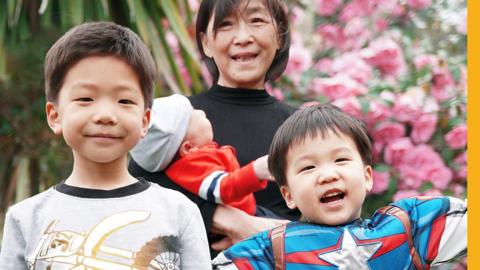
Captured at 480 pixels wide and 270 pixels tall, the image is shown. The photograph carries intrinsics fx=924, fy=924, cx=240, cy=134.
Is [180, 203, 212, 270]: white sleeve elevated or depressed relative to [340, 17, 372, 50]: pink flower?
depressed

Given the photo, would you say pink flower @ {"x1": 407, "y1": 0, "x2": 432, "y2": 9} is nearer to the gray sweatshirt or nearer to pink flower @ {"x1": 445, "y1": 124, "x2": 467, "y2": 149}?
pink flower @ {"x1": 445, "y1": 124, "x2": 467, "y2": 149}

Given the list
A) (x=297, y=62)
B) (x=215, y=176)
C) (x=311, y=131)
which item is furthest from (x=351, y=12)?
(x=311, y=131)

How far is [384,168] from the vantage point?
4121 millimetres

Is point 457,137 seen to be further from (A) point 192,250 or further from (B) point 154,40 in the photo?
(A) point 192,250

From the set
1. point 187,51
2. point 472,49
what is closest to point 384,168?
point 187,51

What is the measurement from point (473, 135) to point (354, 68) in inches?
88.6

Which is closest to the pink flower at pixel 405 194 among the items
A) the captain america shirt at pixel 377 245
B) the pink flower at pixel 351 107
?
the pink flower at pixel 351 107

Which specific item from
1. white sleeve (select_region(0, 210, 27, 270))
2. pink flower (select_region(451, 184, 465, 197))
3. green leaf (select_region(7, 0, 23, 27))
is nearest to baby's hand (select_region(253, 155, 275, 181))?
white sleeve (select_region(0, 210, 27, 270))

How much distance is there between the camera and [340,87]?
4.27 metres

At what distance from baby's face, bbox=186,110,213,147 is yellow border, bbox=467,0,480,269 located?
0.95 metres

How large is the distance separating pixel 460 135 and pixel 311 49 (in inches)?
60.9

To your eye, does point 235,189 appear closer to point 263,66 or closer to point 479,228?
point 263,66

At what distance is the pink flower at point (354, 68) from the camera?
440 cm

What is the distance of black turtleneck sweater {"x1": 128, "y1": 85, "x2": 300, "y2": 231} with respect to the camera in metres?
2.96
